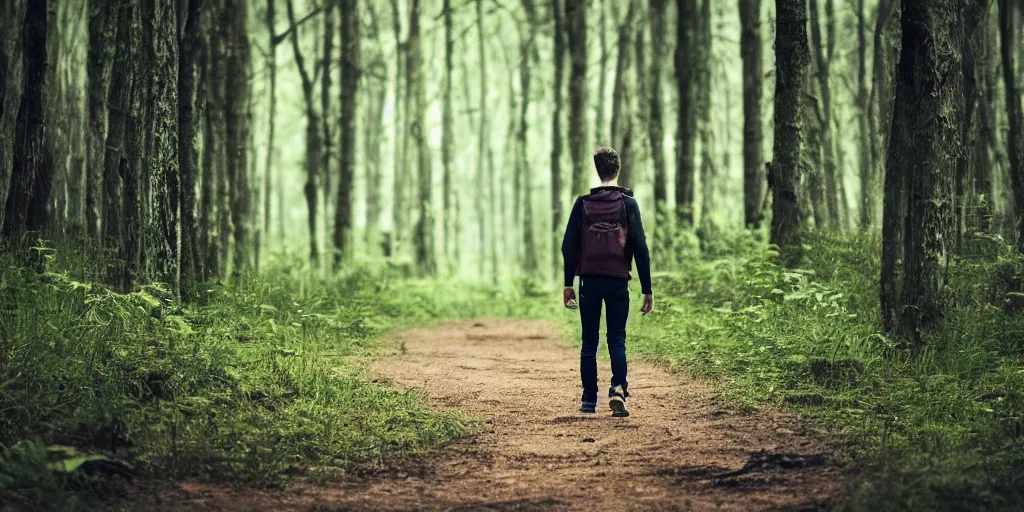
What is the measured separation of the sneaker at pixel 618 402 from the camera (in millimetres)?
7207

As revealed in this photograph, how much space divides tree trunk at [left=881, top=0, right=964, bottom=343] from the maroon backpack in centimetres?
319

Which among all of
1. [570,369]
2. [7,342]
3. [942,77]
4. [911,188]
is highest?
[942,77]

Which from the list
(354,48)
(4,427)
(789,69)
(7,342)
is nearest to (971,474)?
(4,427)

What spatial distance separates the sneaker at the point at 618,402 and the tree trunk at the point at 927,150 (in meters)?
3.09

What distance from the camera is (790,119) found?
1244 cm

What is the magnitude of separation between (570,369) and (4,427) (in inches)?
252

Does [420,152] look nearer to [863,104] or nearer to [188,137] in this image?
[863,104]

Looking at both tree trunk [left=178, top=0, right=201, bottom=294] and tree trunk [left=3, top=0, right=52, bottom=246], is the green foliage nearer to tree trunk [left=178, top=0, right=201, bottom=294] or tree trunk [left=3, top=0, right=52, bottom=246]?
tree trunk [left=178, top=0, right=201, bottom=294]

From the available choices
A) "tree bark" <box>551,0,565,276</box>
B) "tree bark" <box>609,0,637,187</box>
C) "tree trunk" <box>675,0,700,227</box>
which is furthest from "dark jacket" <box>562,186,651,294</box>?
"tree bark" <box>551,0,565,276</box>

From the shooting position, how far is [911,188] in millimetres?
8328

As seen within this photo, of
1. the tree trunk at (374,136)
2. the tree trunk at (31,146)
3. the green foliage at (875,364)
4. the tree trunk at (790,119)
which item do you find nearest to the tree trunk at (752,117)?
the tree trunk at (790,119)

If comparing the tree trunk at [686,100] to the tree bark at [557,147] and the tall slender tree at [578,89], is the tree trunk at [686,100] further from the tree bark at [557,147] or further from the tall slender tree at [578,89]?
the tree bark at [557,147]

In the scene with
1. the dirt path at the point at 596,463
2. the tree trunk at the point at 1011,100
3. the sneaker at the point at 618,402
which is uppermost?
the tree trunk at the point at 1011,100

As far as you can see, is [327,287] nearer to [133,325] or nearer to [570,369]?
[570,369]
